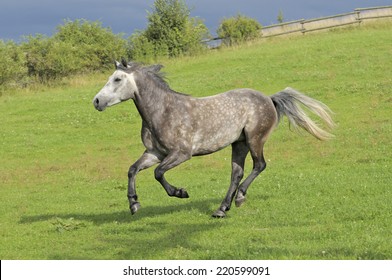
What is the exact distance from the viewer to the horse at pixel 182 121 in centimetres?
1277

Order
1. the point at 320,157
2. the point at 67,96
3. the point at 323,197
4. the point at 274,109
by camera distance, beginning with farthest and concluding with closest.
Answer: the point at 67,96 < the point at 320,157 < the point at 323,197 < the point at 274,109

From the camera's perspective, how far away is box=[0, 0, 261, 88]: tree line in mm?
55312

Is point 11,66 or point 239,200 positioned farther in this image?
point 11,66

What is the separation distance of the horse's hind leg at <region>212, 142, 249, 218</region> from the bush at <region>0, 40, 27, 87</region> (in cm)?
4107

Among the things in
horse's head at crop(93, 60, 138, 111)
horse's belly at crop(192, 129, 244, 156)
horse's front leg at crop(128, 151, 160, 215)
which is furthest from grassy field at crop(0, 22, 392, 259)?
horse's head at crop(93, 60, 138, 111)

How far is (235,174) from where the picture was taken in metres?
14.2

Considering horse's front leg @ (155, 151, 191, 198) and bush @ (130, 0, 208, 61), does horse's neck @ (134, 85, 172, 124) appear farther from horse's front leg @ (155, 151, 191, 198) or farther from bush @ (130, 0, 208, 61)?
bush @ (130, 0, 208, 61)

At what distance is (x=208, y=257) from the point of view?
10.1 metres

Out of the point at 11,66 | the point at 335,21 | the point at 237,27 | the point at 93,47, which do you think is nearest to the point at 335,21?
the point at 335,21

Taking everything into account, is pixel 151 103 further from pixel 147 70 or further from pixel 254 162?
pixel 254 162

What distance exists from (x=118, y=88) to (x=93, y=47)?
49973 mm

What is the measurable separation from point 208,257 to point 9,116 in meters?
31.6

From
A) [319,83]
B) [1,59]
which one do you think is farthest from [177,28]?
[319,83]

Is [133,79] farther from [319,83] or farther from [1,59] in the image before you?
[1,59]
